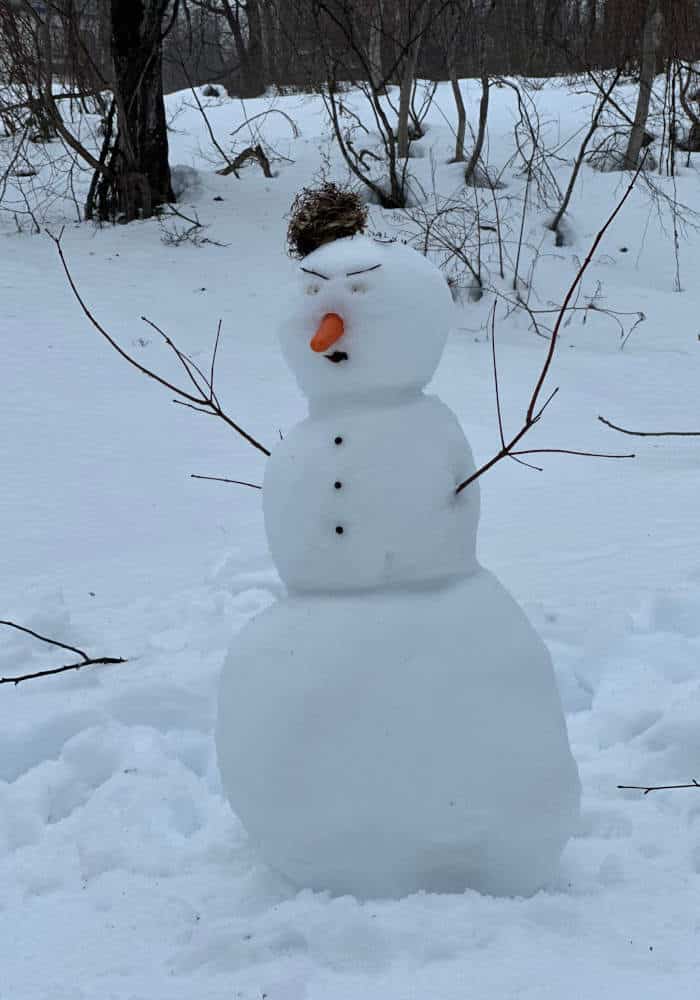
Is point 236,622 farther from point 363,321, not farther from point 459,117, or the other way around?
point 459,117

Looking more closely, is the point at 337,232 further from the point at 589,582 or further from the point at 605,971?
the point at 589,582

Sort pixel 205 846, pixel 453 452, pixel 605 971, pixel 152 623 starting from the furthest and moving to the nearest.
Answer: pixel 152 623 < pixel 205 846 < pixel 453 452 < pixel 605 971

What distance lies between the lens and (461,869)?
1.84 metres

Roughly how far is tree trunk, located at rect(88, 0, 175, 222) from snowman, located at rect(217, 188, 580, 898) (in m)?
6.42

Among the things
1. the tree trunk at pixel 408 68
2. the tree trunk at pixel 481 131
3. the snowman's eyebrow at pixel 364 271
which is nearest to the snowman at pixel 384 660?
the snowman's eyebrow at pixel 364 271

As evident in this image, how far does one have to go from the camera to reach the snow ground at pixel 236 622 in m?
1.75

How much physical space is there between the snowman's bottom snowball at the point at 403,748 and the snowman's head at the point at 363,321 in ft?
1.38

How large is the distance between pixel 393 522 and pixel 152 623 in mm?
1864

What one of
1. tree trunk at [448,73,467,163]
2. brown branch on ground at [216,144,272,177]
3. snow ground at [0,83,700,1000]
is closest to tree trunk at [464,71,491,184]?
tree trunk at [448,73,467,163]

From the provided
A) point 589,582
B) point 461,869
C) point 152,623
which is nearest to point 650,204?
point 589,582

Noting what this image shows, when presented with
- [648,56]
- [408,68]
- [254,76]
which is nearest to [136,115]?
[408,68]

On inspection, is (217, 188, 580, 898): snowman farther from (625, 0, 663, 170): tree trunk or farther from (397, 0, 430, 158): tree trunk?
(625, 0, 663, 170): tree trunk

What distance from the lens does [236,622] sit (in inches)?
135

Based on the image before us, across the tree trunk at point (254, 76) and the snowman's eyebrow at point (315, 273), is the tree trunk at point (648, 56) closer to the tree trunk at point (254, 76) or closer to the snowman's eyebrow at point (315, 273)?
the tree trunk at point (254, 76)
